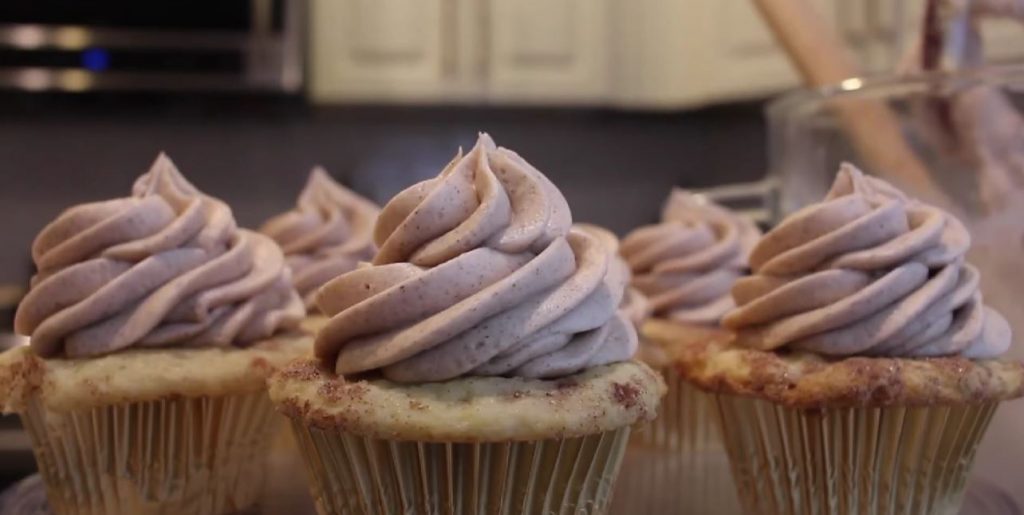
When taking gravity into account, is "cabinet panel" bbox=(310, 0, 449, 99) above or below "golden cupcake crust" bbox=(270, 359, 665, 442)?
above

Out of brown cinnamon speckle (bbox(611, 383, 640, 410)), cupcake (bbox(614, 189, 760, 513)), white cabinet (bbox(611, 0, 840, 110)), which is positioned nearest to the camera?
brown cinnamon speckle (bbox(611, 383, 640, 410))

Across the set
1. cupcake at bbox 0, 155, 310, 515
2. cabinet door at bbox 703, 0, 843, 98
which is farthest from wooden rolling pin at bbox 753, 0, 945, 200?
cabinet door at bbox 703, 0, 843, 98

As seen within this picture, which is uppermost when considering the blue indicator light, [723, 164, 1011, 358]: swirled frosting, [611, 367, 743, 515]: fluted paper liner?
the blue indicator light

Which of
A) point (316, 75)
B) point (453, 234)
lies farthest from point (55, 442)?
point (316, 75)

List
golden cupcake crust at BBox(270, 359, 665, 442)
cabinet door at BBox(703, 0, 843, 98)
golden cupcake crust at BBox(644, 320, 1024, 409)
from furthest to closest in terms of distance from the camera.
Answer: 1. cabinet door at BBox(703, 0, 843, 98)
2. golden cupcake crust at BBox(644, 320, 1024, 409)
3. golden cupcake crust at BBox(270, 359, 665, 442)

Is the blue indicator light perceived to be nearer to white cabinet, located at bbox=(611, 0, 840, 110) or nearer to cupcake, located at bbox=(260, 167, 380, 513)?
cupcake, located at bbox=(260, 167, 380, 513)

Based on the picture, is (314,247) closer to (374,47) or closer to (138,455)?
(138,455)

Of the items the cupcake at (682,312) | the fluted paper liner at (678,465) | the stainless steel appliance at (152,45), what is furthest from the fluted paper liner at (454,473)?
the stainless steel appliance at (152,45)
